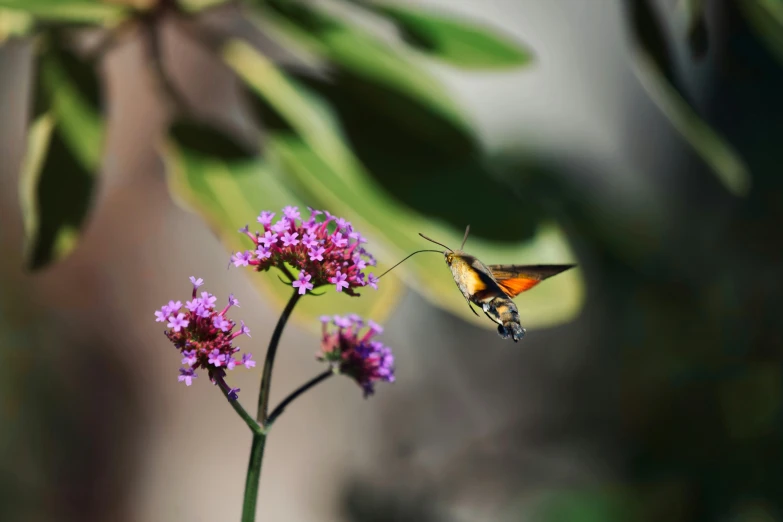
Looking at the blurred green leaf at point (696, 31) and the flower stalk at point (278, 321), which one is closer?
the flower stalk at point (278, 321)

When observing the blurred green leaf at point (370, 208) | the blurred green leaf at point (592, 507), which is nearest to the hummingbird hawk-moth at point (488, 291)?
the blurred green leaf at point (370, 208)

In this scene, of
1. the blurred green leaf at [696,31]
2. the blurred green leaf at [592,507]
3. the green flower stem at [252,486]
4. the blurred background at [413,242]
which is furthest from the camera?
the blurred green leaf at [592,507]

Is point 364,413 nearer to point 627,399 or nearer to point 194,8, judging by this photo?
point 627,399

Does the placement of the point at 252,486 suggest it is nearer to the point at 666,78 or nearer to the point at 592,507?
the point at 666,78

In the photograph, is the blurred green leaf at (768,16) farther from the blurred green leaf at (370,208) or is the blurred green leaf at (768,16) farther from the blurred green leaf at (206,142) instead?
the blurred green leaf at (206,142)

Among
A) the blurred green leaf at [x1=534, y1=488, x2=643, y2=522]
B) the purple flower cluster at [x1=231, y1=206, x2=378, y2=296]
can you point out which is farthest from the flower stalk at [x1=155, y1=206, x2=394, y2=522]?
the blurred green leaf at [x1=534, y1=488, x2=643, y2=522]

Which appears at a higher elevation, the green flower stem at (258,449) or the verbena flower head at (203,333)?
the verbena flower head at (203,333)

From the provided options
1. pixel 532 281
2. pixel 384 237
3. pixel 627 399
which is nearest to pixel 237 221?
pixel 384 237

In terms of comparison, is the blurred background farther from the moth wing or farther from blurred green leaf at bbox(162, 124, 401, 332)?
the moth wing
